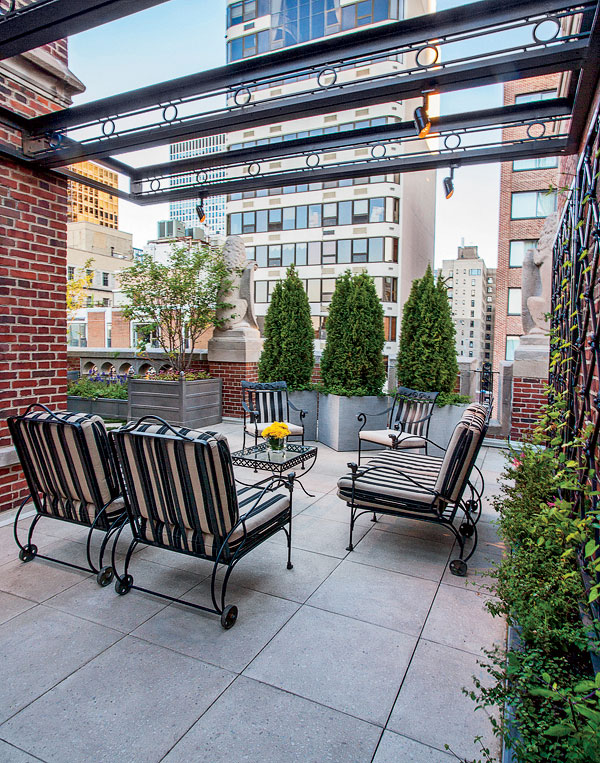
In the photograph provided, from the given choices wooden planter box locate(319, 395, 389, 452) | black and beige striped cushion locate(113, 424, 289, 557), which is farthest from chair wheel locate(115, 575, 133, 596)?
wooden planter box locate(319, 395, 389, 452)

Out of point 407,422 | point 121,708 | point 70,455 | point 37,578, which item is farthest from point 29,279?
point 407,422

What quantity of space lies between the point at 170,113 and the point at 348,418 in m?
4.55

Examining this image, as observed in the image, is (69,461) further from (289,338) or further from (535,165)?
(535,165)

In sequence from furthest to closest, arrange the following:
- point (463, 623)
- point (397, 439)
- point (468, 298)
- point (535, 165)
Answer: point (468, 298) → point (535, 165) → point (397, 439) → point (463, 623)

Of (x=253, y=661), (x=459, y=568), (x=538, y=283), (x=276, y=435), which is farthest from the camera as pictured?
(x=538, y=283)

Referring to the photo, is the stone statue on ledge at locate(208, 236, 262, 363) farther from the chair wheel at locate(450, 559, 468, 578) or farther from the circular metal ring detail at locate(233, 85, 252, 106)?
the chair wheel at locate(450, 559, 468, 578)

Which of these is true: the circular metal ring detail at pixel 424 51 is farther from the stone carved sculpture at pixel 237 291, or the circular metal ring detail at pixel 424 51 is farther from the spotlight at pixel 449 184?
the stone carved sculpture at pixel 237 291

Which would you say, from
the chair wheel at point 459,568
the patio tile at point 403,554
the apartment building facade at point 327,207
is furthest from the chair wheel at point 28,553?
the apartment building facade at point 327,207

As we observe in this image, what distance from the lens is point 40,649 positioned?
241 cm

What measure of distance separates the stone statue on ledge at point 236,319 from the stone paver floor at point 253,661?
5708 mm

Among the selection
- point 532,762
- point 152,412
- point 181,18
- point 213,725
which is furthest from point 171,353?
point 532,762

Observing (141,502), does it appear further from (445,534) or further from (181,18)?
(181,18)

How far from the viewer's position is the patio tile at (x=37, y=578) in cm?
296

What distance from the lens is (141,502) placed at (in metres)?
2.85
